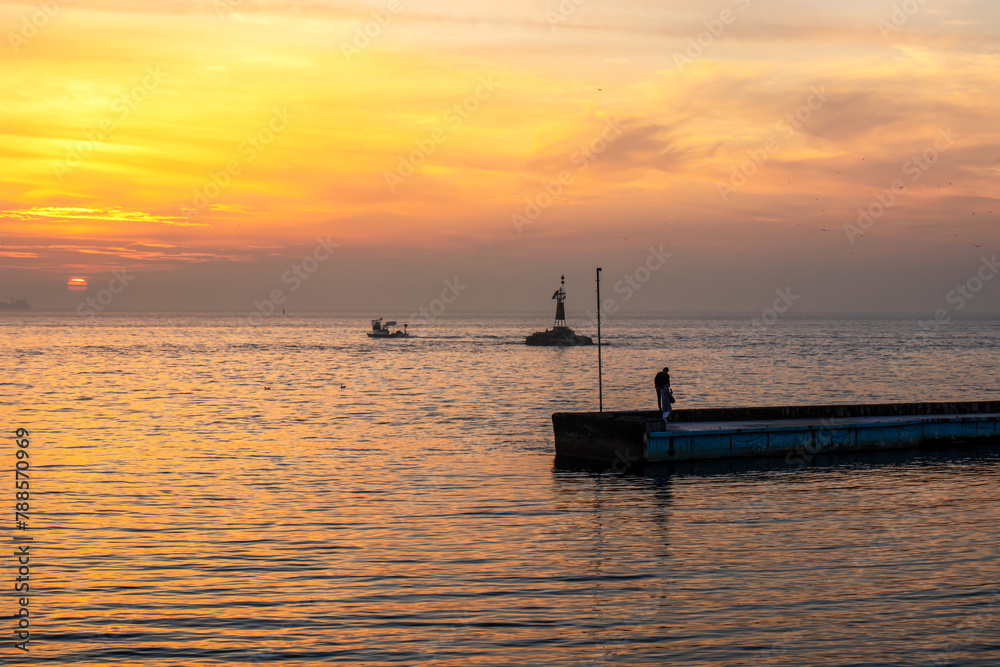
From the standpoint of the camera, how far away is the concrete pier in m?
29.7

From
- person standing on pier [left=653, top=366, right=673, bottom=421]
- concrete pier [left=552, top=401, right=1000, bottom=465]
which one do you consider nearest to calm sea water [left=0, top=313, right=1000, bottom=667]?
concrete pier [left=552, top=401, right=1000, bottom=465]

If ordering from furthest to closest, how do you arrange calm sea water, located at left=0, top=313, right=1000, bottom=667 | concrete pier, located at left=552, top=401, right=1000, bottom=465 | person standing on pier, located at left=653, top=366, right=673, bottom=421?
person standing on pier, located at left=653, top=366, right=673, bottom=421, concrete pier, located at left=552, top=401, right=1000, bottom=465, calm sea water, located at left=0, top=313, right=1000, bottom=667

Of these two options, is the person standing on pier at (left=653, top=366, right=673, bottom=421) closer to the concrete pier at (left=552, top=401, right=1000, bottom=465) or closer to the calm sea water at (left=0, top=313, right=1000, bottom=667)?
the concrete pier at (left=552, top=401, right=1000, bottom=465)

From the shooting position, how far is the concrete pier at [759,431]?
29.7 meters

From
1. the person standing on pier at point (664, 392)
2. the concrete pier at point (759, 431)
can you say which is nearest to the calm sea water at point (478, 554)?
the concrete pier at point (759, 431)

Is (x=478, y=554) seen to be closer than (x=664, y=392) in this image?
Yes

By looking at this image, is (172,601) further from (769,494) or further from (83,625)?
(769,494)

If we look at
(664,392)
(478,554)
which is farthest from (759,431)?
(478,554)

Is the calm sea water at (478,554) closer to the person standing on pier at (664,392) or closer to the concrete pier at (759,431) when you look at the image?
the concrete pier at (759,431)

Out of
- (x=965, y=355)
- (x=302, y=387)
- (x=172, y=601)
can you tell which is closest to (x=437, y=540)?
(x=172, y=601)

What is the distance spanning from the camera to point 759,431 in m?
31.0

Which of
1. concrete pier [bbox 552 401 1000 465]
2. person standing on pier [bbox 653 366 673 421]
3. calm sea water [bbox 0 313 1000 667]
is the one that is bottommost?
calm sea water [bbox 0 313 1000 667]

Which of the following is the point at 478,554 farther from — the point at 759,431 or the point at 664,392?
the point at 759,431

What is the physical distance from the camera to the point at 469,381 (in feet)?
245
